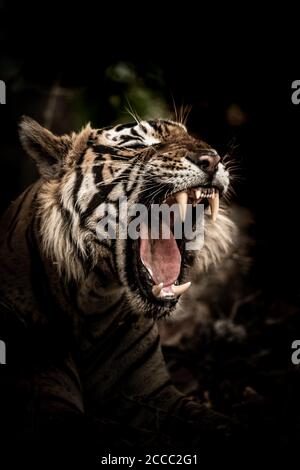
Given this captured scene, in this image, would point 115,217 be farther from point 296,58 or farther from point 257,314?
point 257,314

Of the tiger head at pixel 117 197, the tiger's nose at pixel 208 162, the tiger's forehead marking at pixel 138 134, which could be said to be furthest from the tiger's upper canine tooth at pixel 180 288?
the tiger's forehead marking at pixel 138 134

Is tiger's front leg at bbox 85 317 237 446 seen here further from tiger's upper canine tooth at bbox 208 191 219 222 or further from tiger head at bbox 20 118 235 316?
tiger's upper canine tooth at bbox 208 191 219 222

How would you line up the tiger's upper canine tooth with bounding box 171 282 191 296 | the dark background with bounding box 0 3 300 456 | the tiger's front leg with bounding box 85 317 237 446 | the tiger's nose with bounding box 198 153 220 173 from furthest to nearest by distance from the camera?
1. the dark background with bounding box 0 3 300 456
2. the tiger's front leg with bounding box 85 317 237 446
3. the tiger's upper canine tooth with bounding box 171 282 191 296
4. the tiger's nose with bounding box 198 153 220 173

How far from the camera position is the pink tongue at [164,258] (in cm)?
217

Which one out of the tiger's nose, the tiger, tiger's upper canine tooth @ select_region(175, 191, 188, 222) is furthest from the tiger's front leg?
the tiger's nose

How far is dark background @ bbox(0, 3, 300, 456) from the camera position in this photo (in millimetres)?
2428

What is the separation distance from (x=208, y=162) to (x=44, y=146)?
1.80 feet

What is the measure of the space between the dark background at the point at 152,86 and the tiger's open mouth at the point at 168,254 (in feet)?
1.45

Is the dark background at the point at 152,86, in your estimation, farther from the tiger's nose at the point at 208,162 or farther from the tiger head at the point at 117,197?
the tiger's nose at the point at 208,162

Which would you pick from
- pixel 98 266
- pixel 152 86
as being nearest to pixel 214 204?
pixel 98 266

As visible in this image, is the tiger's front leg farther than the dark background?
No

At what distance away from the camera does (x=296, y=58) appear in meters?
2.73

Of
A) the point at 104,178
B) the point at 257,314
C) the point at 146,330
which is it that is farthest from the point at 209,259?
the point at 257,314

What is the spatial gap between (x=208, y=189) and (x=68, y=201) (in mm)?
470
